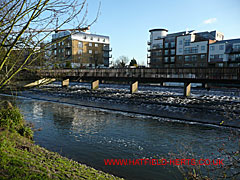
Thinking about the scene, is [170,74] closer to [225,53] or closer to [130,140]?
[130,140]

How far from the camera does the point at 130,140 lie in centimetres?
1171

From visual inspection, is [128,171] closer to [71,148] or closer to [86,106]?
[71,148]

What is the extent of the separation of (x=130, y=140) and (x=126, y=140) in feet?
0.76

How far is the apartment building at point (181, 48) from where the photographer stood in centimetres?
5781

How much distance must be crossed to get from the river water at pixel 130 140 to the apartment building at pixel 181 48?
4628 centimetres

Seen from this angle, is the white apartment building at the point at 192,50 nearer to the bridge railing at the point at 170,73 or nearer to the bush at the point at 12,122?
the bridge railing at the point at 170,73

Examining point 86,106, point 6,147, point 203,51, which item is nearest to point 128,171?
point 6,147

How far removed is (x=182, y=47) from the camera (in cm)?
6200

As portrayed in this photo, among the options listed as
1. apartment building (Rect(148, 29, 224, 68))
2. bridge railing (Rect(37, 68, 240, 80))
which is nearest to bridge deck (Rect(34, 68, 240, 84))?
bridge railing (Rect(37, 68, 240, 80))

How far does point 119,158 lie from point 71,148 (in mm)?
2507

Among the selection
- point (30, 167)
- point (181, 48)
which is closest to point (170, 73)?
point (30, 167)

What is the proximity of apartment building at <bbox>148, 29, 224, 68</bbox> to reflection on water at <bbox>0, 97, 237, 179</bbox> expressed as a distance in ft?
153

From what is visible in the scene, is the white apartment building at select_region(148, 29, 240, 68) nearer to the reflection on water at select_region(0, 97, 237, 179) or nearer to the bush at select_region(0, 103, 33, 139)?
the reflection on water at select_region(0, 97, 237, 179)

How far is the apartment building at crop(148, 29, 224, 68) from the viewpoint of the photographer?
5781 centimetres
